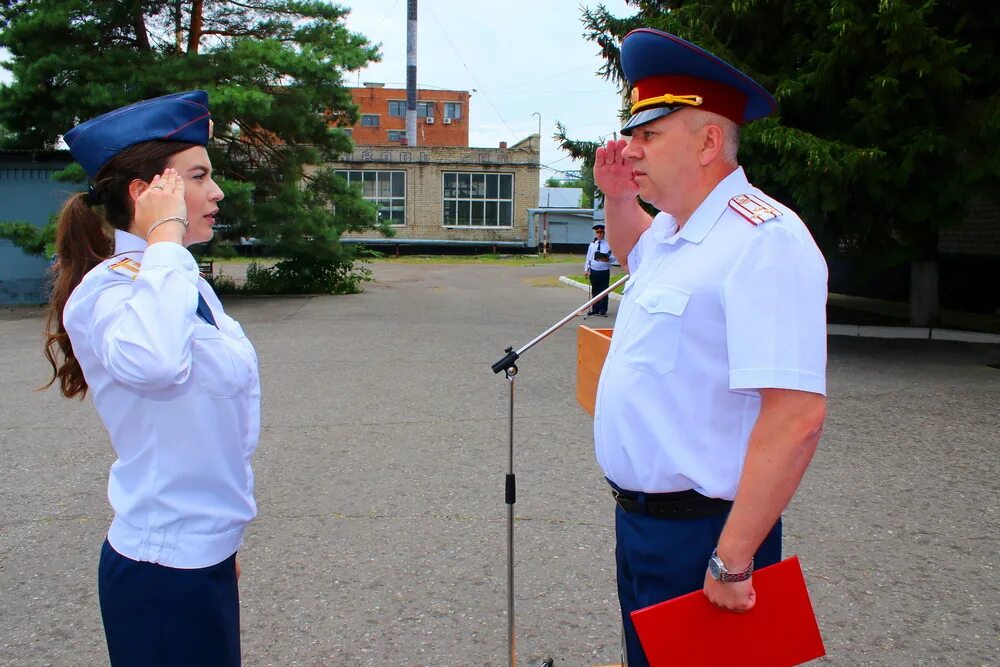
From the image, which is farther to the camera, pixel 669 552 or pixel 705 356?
pixel 669 552

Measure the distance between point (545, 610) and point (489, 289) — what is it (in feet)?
60.5

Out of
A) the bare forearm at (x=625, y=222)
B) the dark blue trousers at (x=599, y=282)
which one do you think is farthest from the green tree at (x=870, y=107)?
the bare forearm at (x=625, y=222)

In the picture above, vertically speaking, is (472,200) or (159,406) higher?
(472,200)

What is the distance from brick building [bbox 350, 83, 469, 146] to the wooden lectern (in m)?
64.1

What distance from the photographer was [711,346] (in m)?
1.80

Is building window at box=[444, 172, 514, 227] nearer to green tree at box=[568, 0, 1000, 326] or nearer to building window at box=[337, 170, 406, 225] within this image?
building window at box=[337, 170, 406, 225]

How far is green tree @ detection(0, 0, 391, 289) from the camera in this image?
51.9 feet

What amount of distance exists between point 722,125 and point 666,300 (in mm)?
455

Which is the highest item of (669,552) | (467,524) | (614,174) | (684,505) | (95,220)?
(614,174)

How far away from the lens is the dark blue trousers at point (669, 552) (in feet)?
6.29

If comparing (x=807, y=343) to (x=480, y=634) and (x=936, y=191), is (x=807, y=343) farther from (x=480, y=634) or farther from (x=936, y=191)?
(x=936, y=191)

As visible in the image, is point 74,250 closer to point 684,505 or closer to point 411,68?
point 684,505

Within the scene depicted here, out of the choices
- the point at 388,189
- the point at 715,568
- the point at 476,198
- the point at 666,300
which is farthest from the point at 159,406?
the point at 388,189

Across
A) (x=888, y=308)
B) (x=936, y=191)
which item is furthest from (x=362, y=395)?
(x=888, y=308)
